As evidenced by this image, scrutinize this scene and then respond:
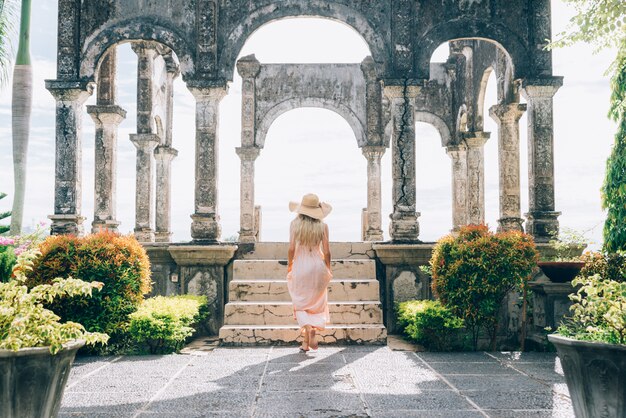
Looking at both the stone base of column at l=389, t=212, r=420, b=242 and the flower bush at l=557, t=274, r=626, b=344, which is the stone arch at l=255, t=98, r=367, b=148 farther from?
the flower bush at l=557, t=274, r=626, b=344

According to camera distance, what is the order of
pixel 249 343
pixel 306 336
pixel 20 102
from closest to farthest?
pixel 306 336, pixel 249 343, pixel 20 102

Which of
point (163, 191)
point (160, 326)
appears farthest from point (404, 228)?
point (163, 191)

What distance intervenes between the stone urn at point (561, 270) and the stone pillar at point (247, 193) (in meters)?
9.15

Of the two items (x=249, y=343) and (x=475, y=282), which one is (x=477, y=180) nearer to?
(x=475, y=282)

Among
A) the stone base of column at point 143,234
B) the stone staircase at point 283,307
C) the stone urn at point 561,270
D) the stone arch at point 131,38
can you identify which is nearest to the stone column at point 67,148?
the stone arch at point 131,38

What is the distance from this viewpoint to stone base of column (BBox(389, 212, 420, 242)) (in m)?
9.91

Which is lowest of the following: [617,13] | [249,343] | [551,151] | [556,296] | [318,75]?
[249,343]

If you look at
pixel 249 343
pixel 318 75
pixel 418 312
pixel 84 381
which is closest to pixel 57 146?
pixel 249 343

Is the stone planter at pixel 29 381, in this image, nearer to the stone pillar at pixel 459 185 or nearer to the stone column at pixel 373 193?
the stone pillar at pixel 459 185

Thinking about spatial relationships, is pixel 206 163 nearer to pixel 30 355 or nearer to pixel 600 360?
pixel 30 355

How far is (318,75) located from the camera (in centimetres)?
1812

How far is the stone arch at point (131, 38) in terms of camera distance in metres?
10.4

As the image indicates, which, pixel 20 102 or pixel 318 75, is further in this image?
pixel 318 75

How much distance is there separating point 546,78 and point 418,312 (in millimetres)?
4756
